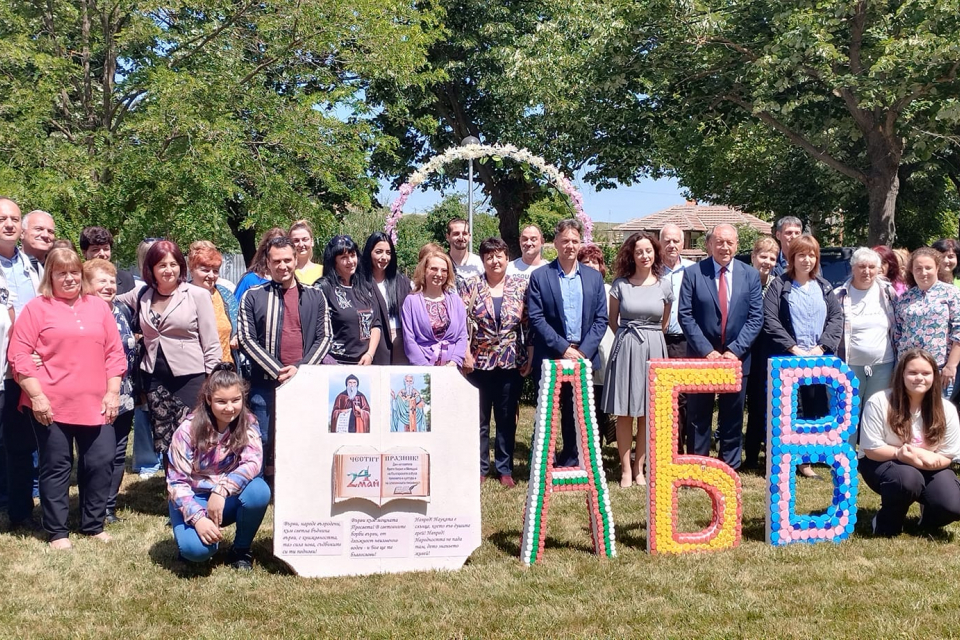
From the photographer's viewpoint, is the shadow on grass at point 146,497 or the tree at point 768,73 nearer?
the shadow on grass at point 146,497

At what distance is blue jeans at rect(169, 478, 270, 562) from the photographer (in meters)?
4.78

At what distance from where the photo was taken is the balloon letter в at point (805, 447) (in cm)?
529

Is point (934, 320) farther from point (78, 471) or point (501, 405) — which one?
point (78, 471)

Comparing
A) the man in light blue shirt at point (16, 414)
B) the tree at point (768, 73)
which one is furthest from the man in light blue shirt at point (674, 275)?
the tree at point (768, 73)

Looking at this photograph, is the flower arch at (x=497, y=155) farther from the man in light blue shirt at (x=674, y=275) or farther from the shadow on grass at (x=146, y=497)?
the shadow on grass at (x=146, y=497)

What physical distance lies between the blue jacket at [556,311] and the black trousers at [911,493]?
7.02 ft

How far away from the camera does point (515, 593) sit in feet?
14.8

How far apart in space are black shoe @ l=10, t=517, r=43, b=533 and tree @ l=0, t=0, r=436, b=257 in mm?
5208

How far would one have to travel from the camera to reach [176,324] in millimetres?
5824

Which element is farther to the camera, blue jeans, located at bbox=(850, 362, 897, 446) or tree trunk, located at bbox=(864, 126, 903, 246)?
tree trunk, located at bbox=(864, 126, 903, 246)

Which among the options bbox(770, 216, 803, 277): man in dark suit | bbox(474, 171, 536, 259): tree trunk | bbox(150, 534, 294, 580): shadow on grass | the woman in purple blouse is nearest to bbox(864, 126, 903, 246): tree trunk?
bbox(770, 216, 803, 277): man in dark suit

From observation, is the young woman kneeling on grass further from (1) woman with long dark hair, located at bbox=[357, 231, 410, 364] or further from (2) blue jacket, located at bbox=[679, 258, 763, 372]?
(1) woman with long dark hair, located at bbox=[357, 231, 410, 364]

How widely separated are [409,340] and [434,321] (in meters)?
0.23

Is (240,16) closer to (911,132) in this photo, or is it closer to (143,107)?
(143,107)
